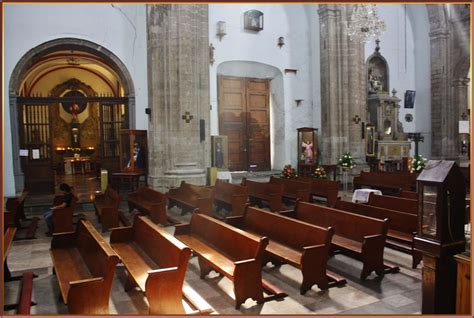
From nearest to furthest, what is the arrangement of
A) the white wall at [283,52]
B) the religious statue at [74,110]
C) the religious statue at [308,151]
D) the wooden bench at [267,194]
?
the wooden bench at [267,194], the white wall at [283,52], the religious statue at [308,151], the religious statue at [74,110]

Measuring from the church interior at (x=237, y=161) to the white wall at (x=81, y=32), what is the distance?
1.9 inches

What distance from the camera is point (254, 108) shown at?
14.4 meters

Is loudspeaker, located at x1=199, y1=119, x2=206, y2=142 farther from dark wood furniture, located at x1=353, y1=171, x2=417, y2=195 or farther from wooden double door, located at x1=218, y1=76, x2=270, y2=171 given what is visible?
dark wood furniture, located at x1=353, y1=171, x2=417, y2=195

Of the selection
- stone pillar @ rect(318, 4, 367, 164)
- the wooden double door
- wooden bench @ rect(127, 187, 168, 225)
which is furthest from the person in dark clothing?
stone pillar @ rect(318, 4, 367, 164)

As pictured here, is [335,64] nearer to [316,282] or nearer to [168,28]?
[168,28]

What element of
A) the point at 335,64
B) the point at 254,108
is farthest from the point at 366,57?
the point at 254,108

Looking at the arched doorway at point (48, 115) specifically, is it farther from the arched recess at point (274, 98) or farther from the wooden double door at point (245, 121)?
the arched recess at point (274, 98)

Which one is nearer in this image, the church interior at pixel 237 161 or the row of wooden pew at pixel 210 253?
the row of wooden pew at pixel 210 253

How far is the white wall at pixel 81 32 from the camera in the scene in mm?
10797

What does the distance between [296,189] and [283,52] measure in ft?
21.1

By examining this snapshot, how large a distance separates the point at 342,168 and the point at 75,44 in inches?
342

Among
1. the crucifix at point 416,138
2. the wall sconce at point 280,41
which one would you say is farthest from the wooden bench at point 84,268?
the crucifix at point 416,138

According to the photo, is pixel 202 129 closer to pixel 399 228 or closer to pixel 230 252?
pixel 399 228

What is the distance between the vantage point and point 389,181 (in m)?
10.2
